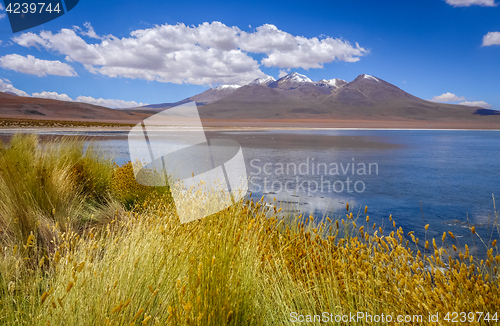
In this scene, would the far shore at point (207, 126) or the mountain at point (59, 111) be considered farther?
the mountain at point (59, 111)

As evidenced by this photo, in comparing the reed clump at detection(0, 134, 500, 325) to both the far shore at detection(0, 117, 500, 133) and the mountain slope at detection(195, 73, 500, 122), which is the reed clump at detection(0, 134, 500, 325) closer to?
the far shore at detection(0, 117, 500, 133)

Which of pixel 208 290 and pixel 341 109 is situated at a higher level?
pixel 341 109

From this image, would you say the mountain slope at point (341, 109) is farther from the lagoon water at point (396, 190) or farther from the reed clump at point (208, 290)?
the reed clump at point (208, 290)

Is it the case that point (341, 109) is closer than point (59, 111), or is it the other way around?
→ point (59, 111)

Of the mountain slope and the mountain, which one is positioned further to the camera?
the mountain slope

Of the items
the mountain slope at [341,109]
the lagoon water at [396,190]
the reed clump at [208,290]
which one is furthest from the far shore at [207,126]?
the mountain slope at [341,109]

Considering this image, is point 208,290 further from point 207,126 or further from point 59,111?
point 59,111

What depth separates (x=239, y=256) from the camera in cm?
217

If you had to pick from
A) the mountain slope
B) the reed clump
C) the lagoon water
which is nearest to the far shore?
the lagoon water

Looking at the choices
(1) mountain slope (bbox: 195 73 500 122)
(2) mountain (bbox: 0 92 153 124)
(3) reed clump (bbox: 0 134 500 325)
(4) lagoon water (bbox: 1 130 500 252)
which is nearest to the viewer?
(3) reed clump (bbox: 0 134 500 325)

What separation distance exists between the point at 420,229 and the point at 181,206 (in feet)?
13.1

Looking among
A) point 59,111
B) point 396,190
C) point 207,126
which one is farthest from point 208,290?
point 59,111

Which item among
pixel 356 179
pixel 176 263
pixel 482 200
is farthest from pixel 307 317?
pixel 356 179

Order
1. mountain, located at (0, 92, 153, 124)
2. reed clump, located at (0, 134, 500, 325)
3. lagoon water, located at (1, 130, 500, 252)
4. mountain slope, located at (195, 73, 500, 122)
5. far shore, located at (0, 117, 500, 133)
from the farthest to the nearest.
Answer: mountain slope, located at (195, 73, 500, 122) < mountain, located at (0, 92, 153, 124) < far shore, located at (0, 117, 500, 133) < lagoon water, located at (1, 130, 500, 252) < reed clump, located at (0, 134, 500, 325)
